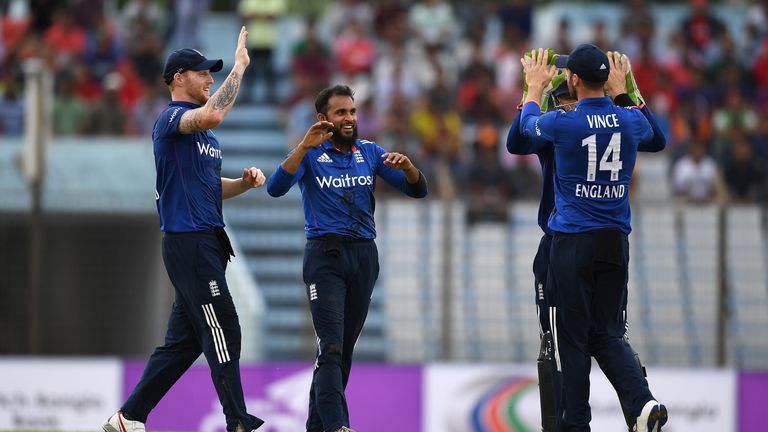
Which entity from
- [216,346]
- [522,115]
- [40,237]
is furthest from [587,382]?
[40,237]

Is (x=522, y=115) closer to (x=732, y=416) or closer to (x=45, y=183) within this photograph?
(x=732, y=416)

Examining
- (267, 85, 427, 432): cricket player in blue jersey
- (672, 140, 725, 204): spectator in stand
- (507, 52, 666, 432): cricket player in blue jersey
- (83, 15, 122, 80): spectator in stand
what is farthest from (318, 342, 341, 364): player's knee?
(83, 15, 122, 80): spectator in stand

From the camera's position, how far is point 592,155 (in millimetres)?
8008

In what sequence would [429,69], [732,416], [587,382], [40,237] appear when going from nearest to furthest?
[587,382] < [732,416] < [40,237] < [429,69]

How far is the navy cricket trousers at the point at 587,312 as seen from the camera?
803cm

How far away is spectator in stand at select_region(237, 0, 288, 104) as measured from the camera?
1864 cm

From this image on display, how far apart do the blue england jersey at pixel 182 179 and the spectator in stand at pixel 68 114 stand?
31.4ft

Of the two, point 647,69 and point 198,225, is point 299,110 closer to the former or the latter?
point 647,69

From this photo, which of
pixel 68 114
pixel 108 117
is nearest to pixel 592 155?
pixel 108 117

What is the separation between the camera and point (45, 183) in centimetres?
1523

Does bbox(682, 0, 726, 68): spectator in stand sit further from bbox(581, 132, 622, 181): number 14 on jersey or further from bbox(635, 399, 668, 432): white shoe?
bbox(635, 399, 668, 432): white shoe

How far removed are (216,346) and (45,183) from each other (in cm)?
776

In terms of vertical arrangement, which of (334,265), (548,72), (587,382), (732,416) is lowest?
(732,416)

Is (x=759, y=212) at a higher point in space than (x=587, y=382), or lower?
higher
